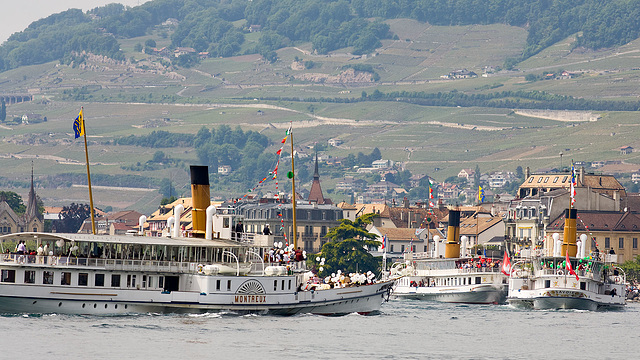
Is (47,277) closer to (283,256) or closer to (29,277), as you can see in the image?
(29,277)

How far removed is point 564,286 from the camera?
96.3 m

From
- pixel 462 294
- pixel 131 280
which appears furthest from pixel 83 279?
pixel 462 294

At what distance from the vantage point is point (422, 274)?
117 metres

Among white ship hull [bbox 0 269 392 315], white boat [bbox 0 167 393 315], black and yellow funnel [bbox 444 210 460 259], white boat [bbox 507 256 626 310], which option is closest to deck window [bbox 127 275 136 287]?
white boat [bbox 0 167 393 315]

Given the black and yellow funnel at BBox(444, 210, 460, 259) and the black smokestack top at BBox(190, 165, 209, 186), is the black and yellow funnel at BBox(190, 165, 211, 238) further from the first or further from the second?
the black and yellow funnel at BBox(444, 210, 460, 259)

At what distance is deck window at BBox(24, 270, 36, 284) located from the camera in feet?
221

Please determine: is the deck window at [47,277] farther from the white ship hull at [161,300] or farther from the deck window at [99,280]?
the deck window at [99,280]

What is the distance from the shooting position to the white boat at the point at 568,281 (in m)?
96.0

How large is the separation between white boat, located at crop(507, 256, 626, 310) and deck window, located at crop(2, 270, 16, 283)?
41.6m

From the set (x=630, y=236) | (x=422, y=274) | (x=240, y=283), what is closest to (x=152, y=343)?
(x=240, y=283)

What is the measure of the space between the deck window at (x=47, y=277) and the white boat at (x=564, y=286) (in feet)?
131

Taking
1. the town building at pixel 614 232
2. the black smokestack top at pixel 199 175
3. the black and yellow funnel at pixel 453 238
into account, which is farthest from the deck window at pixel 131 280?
the town building at pixel 614 232

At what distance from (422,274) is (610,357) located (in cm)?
5205

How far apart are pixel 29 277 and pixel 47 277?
85 cm
